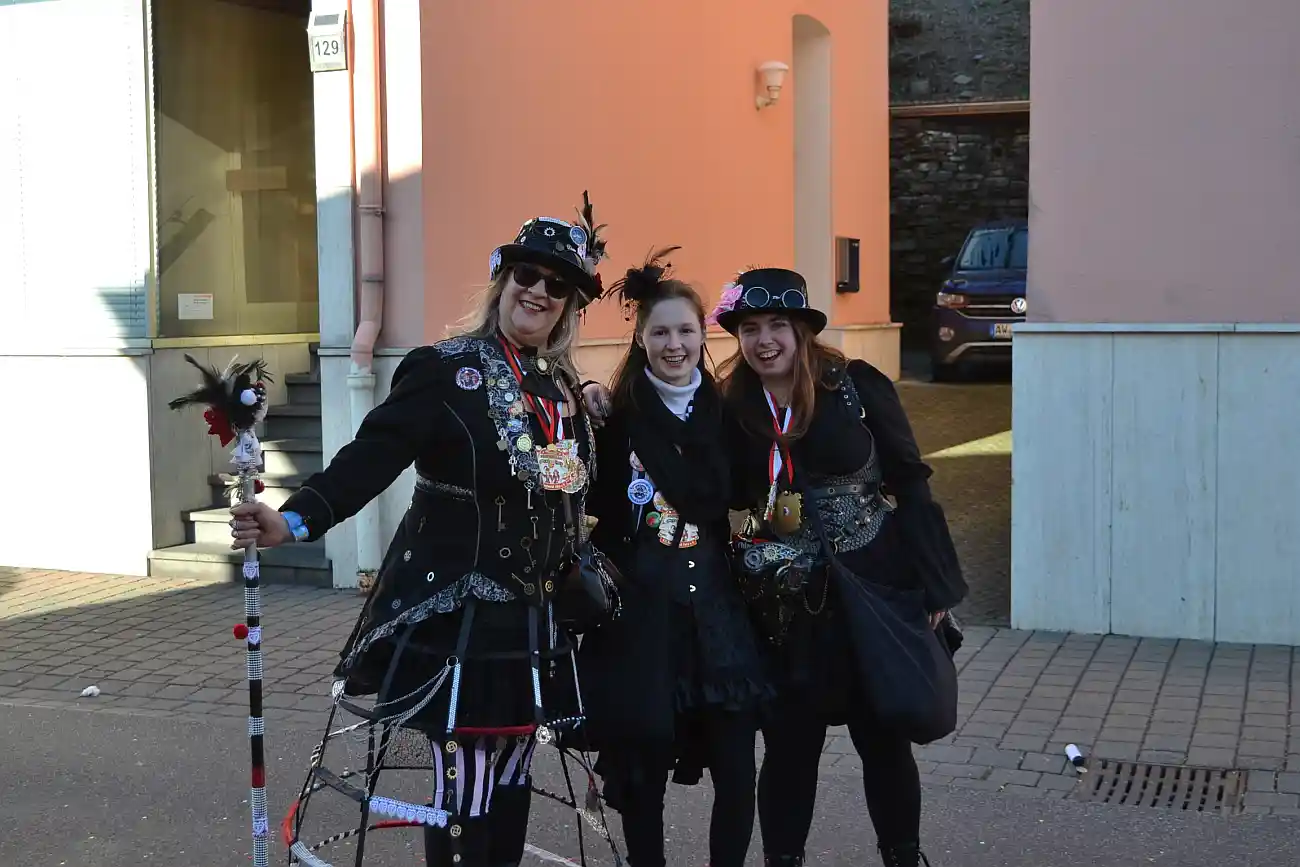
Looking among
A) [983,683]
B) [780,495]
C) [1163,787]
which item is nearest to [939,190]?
[983,683]

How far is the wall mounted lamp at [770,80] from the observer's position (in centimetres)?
1334

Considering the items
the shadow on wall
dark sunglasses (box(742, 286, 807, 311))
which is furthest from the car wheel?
dark sunglasses (box(742, 286, 807, 311))

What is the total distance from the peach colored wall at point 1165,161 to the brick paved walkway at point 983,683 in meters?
1.66

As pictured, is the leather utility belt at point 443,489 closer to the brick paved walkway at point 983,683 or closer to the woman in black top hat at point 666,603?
the woman in black top hat at point 666,603

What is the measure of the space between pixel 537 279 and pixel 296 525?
2.70ft

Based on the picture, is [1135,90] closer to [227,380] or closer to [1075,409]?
[1075,409]

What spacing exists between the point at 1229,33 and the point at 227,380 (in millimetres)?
5308

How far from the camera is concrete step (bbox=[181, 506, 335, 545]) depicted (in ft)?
31.2

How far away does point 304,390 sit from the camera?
10.7 m

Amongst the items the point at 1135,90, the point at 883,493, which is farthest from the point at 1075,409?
the point at 883,493

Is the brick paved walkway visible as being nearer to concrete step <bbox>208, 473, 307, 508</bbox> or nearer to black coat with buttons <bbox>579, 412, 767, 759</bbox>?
concrete step <bbox>208, 473, 307, 508</bbox>

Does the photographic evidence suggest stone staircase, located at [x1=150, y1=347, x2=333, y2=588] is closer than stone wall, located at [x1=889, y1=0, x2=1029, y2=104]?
Yes

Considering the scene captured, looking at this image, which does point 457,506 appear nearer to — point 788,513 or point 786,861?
point 788,513

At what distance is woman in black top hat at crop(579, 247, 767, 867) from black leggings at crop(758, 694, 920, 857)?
0.15 meters
